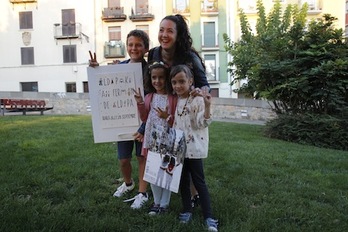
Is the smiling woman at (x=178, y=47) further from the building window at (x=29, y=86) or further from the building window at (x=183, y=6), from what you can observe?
the building window at (x=29, y=86)

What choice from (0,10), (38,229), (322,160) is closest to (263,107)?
(322,160)

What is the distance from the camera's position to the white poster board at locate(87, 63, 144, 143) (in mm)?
3334

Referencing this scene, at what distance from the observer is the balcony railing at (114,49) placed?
30672 millimetres

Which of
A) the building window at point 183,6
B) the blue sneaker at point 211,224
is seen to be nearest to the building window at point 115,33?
the building window at point 183,6

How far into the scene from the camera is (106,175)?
4.40m

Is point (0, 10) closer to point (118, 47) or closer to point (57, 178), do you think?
point (118, 47)

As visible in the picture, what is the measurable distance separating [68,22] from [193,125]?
3121cm

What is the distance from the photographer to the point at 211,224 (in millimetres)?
2846

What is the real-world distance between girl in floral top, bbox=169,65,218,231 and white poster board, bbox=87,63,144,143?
0.60 m

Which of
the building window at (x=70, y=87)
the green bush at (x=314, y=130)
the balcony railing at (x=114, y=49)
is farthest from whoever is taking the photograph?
the building window at (x=70, y=87)

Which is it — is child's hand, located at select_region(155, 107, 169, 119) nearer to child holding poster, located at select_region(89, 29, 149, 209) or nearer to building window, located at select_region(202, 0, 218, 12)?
child holding poster, located at select_region(89, 29, 149, 209)

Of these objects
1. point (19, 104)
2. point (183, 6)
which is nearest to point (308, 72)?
point (19, 104)

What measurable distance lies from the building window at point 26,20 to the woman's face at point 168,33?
3244cm

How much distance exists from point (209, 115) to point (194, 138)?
24cm
